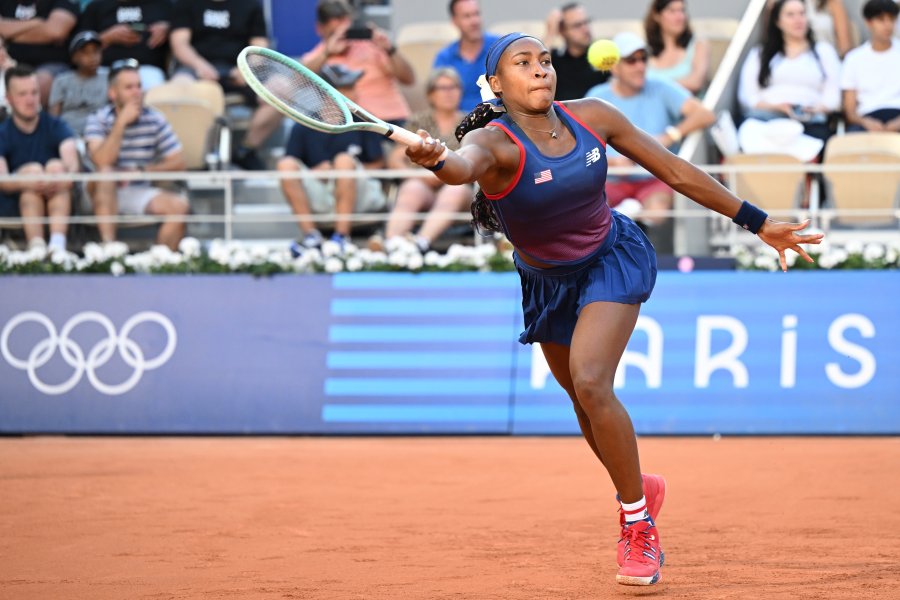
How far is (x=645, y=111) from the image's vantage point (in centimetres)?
1075

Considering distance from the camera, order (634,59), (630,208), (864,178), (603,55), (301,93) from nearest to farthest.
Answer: (301,93), (603,55), (630,208), (864,178), (634,59)

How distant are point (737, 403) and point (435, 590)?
17.5 feet

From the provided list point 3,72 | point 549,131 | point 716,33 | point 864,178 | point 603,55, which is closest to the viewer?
point 549,131

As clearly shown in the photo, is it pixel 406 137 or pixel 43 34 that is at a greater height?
pixel 43 34

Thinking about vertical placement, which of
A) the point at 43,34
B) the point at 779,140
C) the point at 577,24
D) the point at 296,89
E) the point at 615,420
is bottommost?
the point at 615,420

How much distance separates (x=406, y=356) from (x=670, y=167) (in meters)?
4.90

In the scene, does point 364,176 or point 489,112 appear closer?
point 489,112

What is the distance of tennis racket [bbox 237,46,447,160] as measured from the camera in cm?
438

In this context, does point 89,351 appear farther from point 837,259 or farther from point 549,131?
point 549,131

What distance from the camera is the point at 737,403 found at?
9523 millimetres

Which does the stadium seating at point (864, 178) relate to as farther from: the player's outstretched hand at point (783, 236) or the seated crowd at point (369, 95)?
the player's outstretched hand at point (783, 236)

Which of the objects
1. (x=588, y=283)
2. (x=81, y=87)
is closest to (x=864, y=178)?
(x=588, y=283)

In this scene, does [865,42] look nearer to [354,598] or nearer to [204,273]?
[204,273]

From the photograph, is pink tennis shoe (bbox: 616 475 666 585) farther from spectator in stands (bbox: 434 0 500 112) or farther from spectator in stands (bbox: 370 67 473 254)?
spectator in stands (bbox: 434 0 500 112)
